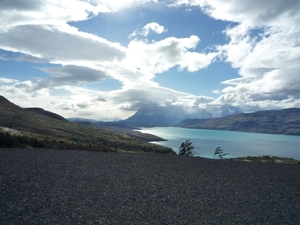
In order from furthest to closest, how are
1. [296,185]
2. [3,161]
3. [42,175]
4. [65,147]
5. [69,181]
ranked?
1. [65,147]
2. [3,161]
3. [296,185]
4. [42,175]
5. [69,181]

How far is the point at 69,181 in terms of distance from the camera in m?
11.4

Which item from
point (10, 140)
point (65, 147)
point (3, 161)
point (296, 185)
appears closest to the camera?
point (296, 185)

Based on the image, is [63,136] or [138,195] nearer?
[138,195]

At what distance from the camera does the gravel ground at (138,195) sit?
7.48 metres

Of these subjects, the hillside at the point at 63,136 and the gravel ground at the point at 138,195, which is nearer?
the gravel ground at the point at 138,195

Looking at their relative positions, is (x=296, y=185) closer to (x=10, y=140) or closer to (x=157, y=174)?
(x=157, y=174)

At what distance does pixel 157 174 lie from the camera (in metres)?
14.1

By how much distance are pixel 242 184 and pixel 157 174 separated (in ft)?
16.0

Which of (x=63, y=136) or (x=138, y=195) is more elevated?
(x=138, y=195)

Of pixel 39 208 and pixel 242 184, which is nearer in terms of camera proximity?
pixel 39 208

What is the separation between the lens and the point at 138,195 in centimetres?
978

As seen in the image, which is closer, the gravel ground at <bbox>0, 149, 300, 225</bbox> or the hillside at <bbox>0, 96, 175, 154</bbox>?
the gravel ground at <bbox>0, 149, 300, 225</bbox>

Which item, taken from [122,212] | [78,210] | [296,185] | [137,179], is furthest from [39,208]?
[296,185]

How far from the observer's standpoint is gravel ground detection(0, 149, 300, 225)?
7.48 meters
